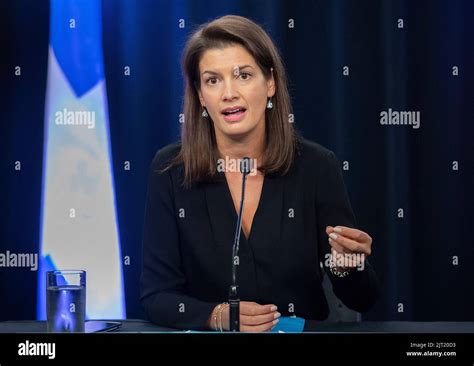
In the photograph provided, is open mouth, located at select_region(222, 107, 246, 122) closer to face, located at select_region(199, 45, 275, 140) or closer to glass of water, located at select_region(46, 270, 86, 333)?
face, located at select_region(199, 45, 275, 140)

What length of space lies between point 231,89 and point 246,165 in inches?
6.2

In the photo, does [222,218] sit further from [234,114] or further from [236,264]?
[234,114]

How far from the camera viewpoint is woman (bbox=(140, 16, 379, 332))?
1.45 meters

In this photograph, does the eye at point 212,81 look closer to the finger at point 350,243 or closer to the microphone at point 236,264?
the microphone at point 236,264

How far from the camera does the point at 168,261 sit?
56.6 inches

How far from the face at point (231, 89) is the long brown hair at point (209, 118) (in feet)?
0.06

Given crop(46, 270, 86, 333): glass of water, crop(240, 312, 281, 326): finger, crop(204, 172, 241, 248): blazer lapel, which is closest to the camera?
crop(46, 270, 86, 333): glass of water

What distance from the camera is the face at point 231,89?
4.75ft

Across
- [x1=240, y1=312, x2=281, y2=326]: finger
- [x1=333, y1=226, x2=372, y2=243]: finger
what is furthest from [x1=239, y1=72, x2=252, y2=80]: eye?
[x1=240, y1=312, x2=281, y2=326]: finger

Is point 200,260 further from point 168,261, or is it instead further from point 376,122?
point 376,122

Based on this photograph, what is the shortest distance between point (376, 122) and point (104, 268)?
672 mm

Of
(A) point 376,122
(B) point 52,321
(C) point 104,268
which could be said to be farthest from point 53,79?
(A) point 376,122

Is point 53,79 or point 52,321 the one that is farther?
point 53,79
